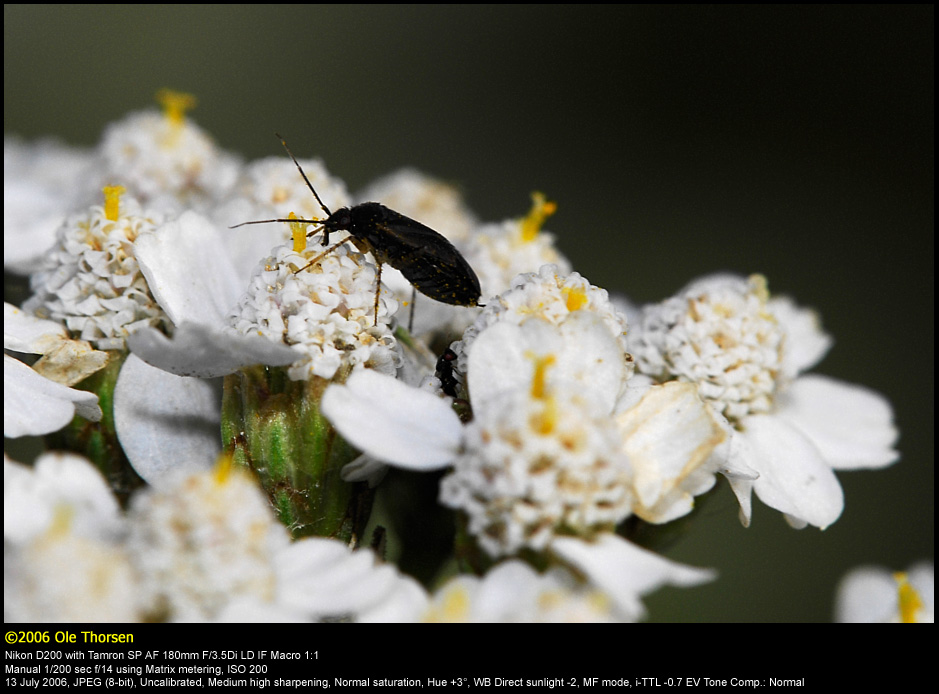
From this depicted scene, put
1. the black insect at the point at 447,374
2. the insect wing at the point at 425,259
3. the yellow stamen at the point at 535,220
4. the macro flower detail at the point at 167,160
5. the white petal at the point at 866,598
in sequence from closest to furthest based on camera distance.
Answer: the black insect at the point at 447,374, the insect wing at the point at 425,259, the yellow stamen at the point at 535,220, the white petal at the point at 866,598, the macro flower detail at the point at 167,160

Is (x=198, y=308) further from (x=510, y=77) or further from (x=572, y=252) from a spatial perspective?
(x=510, y=77)

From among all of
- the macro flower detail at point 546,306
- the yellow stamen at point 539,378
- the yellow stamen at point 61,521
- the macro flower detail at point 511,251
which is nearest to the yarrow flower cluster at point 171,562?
the yellow stamen at point 61,521

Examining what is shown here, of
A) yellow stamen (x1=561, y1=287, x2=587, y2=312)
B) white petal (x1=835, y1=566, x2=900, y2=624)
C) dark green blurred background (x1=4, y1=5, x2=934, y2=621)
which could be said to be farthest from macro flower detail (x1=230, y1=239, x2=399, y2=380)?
dark green blurred background (x1=4, y1=5, x2=934, y2=621)

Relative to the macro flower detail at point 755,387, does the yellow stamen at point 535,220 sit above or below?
above

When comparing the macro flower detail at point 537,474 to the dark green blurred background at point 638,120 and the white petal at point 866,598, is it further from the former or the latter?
the dark green blurred background at point 638,120
